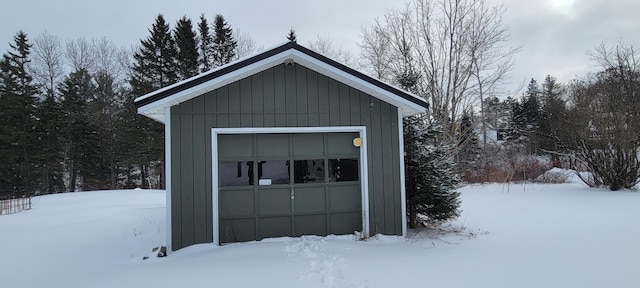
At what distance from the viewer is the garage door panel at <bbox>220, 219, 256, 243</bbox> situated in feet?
19.8

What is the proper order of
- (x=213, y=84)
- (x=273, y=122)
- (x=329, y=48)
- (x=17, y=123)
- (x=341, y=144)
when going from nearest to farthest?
1. (x=213, y=84)
2. (x=273, y=122)
3. (x=341, y=144)
4. (x=17, y=123)
5. (x=329, y=48)

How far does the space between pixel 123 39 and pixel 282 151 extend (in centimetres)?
2647

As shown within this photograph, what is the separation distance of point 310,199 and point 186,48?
19.9 meters

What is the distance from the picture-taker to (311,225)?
6.32 metres

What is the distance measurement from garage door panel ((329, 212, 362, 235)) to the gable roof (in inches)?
85.1

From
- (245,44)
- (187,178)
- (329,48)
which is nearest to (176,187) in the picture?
(187,178)

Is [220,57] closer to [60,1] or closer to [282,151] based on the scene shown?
[60,1]

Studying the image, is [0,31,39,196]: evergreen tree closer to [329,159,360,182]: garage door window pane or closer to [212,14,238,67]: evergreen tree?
[212,14,238,67]: evergreen tree

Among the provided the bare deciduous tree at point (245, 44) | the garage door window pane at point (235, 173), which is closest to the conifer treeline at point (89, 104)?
the bare deciduous tree at point (245, 44)

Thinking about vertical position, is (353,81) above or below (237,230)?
above

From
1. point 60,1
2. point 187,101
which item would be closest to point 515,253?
point 187,101

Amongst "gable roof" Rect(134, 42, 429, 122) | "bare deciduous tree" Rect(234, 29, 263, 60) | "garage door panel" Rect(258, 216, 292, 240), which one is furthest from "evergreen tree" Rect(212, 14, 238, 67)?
"garage door panel" Rect(258, 216, 292, 240)

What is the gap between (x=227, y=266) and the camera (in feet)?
15.6

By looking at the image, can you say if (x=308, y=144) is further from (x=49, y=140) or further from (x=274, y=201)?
(x=49, y=140)
